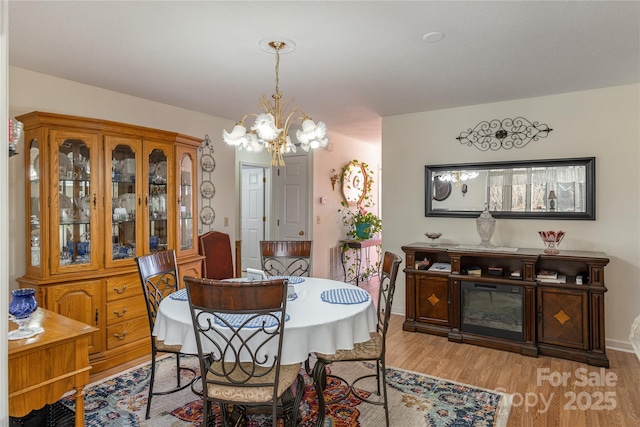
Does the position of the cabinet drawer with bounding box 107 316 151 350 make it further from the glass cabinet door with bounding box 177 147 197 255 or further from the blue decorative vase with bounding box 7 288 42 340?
the blue decorative vase with bounding box 7 288 42 340

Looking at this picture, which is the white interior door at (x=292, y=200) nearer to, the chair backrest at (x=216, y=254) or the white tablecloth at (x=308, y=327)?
the chair backrest at (x=216, y=254)

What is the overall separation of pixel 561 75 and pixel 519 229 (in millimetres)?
1532

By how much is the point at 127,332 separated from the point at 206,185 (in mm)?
1933

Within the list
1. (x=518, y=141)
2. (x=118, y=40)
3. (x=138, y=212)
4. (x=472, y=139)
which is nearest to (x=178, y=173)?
(x=138, y=212)

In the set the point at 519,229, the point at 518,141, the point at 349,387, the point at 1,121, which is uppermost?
the point at 518,141

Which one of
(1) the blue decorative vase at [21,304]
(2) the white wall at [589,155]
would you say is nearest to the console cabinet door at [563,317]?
(2) the white wall at [589,155]

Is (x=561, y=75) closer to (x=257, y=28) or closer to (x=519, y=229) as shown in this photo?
(x=519, y=229)

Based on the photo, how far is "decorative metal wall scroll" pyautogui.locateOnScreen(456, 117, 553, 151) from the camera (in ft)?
12.7

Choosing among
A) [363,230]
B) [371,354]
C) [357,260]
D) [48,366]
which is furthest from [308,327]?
[357,260]

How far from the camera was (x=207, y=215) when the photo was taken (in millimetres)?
4676

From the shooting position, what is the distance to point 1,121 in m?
0.71

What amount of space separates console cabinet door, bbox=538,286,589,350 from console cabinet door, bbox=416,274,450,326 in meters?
0.84

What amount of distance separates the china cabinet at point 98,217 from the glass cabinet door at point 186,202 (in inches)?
4.1

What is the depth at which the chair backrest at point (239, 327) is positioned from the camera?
166 cm
